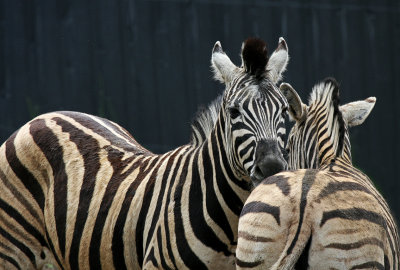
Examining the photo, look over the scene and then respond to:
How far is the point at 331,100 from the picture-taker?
577 cm

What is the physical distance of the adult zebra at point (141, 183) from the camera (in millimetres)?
5242

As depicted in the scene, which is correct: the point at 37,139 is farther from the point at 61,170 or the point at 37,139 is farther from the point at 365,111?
the point at 365,111

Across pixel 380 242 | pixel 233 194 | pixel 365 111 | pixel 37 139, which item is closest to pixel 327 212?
pixel 380 242

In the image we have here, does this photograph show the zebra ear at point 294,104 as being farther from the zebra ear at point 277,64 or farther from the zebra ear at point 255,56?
the zebra ear at point 255,56

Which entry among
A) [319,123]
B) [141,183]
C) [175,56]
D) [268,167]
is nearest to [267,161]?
[268,167]

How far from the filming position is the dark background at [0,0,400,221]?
11508 millimetres

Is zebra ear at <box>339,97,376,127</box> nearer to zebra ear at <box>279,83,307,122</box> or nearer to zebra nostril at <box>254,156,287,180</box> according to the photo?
zebra ear at <box>279,83,307,122</box>

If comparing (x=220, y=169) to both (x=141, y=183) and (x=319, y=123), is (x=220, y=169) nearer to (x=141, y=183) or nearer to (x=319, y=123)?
(x=141, y=183)

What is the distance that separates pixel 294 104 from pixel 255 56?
2.80ft

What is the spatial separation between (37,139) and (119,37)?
5.37 metres

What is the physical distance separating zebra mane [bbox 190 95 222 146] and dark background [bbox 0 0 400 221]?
5.33 meters

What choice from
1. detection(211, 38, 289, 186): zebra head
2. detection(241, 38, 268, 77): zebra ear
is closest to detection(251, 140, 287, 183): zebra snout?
detection(211, 38, 289, 186): zebra head

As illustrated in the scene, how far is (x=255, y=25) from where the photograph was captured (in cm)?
1152

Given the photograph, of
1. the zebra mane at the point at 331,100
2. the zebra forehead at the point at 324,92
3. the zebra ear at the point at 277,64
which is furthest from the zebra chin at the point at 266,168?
the zebra forehead at the point at 324,92
